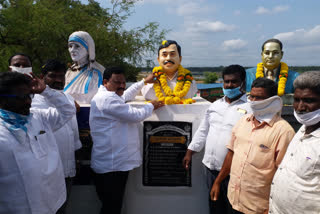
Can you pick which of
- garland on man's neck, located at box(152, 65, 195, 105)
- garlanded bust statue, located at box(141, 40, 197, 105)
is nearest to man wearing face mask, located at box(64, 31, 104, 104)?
garlanded bust statue, located at box(141, 40, 197, 105)

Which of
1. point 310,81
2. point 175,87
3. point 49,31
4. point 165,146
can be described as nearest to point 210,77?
point 49,31

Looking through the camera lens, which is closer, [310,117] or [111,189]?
[310,117]

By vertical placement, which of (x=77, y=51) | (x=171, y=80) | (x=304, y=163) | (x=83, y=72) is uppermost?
Result: (x=77, y=51)

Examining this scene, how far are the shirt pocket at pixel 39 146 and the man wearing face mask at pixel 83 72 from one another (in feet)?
6.46

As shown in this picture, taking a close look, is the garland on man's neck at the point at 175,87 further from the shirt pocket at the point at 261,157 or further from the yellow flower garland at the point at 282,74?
the shirt pocket at the point at 261,157

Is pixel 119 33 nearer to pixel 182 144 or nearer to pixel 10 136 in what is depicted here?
pixel 182 144

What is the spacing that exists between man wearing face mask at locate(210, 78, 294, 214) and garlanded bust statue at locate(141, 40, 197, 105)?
1.43 meters

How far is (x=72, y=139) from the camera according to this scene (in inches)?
119

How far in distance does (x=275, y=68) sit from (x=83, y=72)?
10.9ft

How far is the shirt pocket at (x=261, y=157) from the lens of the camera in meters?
2.21

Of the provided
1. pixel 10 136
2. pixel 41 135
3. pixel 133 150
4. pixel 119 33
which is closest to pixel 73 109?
pixel 41 135

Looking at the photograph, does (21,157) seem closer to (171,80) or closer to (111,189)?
(111,189)

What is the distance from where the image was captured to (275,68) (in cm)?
463

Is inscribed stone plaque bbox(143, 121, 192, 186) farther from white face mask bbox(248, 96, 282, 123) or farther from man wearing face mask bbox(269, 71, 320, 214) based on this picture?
man wearing face mask bbox(269, 71, 320, 214)
